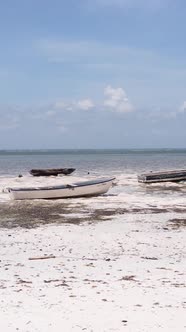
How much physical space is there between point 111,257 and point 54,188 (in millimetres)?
14125

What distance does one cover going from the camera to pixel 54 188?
82.5ft

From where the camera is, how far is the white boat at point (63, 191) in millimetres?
24719

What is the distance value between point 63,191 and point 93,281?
16.4m

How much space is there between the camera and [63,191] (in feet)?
82.8

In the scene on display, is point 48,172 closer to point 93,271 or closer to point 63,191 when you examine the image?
point 63,191

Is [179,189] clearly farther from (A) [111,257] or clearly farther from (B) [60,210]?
(A) [111,257]

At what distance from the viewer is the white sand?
680 cm

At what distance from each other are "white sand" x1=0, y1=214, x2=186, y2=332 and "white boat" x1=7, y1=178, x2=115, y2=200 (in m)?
9.78

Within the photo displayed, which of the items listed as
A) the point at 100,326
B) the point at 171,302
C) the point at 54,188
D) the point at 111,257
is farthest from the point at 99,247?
the point at 54,188

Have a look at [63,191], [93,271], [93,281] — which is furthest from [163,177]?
[93,281]

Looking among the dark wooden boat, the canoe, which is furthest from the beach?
the dark wooden boat

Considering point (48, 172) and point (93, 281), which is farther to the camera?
point (48, 172)

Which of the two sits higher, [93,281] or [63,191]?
[63,191]

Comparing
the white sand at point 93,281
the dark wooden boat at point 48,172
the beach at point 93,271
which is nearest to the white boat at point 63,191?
the beach at point 93,271
